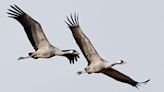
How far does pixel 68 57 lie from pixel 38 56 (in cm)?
239

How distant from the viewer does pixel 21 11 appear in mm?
117875

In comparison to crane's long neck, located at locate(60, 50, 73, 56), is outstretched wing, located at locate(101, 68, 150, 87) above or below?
below

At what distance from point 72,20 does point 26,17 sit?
2.16 metres

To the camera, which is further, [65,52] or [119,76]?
[119,76]

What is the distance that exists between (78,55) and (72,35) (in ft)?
8.24

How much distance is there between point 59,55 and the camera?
388 ft

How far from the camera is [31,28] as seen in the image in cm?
11775

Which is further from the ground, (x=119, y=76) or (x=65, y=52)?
(x=65, y=52)

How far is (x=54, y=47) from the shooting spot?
118125mm

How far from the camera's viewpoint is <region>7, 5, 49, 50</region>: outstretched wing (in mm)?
117688

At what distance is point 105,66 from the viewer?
384 feet

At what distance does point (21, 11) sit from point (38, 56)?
2252 mm

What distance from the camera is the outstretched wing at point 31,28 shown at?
386 ft

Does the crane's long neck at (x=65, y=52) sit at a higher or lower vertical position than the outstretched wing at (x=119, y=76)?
higher
